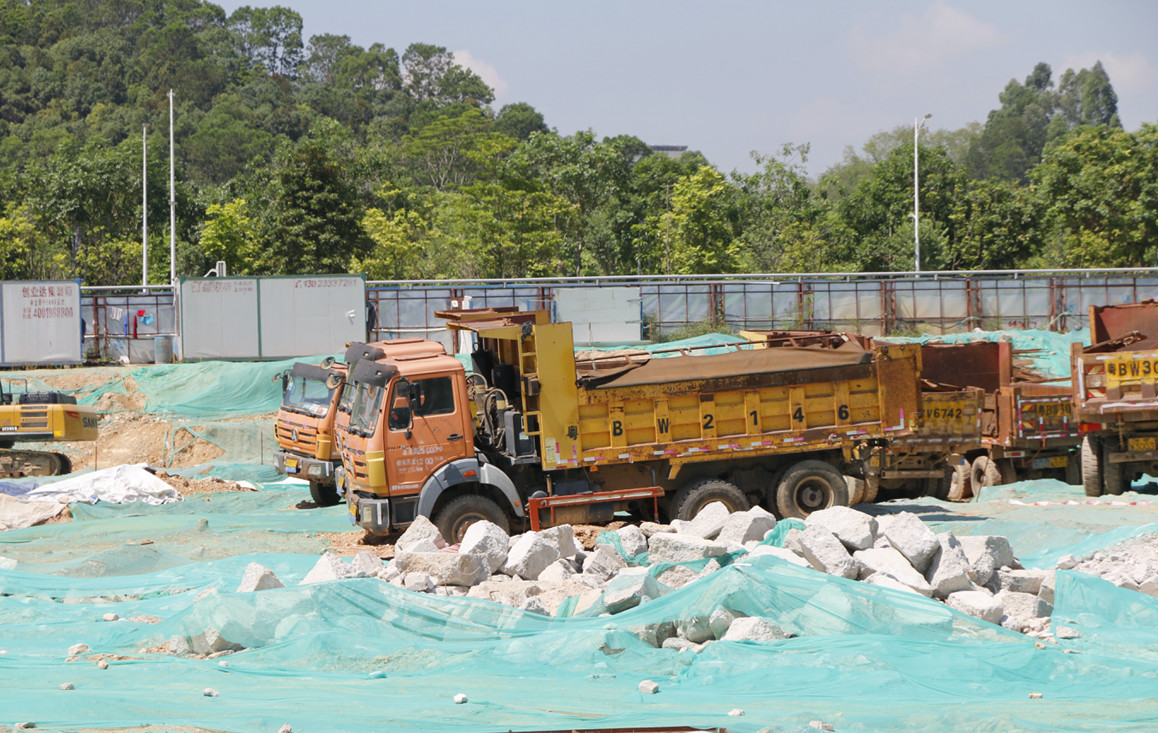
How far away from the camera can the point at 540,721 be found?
653 cm

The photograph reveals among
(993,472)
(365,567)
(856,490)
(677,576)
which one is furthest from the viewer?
(993,472)

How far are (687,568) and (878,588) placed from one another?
175cm

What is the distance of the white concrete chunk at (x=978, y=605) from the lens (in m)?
8.95

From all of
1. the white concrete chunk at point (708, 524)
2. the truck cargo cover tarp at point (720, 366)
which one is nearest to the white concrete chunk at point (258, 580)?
the white concrete chunk at point (708, 524)

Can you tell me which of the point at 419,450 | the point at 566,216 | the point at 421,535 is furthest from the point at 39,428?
the point at 566,216

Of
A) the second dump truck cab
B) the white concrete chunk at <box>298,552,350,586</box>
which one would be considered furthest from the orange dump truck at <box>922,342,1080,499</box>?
the white concrete chunk at <box>298,552,350,586</box>

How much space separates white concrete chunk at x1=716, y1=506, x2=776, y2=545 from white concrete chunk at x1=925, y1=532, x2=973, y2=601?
182cm

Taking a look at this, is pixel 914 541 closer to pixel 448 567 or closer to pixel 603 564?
pixel 603 564

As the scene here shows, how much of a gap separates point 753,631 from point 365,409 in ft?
21.8

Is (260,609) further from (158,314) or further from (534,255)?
(534,255)

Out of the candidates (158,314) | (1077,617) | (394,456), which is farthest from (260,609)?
(158,314)

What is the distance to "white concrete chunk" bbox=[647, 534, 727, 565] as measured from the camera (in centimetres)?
1035

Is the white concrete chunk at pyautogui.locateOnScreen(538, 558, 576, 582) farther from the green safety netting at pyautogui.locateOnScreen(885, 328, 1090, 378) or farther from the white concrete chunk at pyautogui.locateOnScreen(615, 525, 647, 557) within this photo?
the green safety netting at pyautogui.locateOnScreen(885, 328, 1090, 378)

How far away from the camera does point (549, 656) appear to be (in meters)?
8.15
